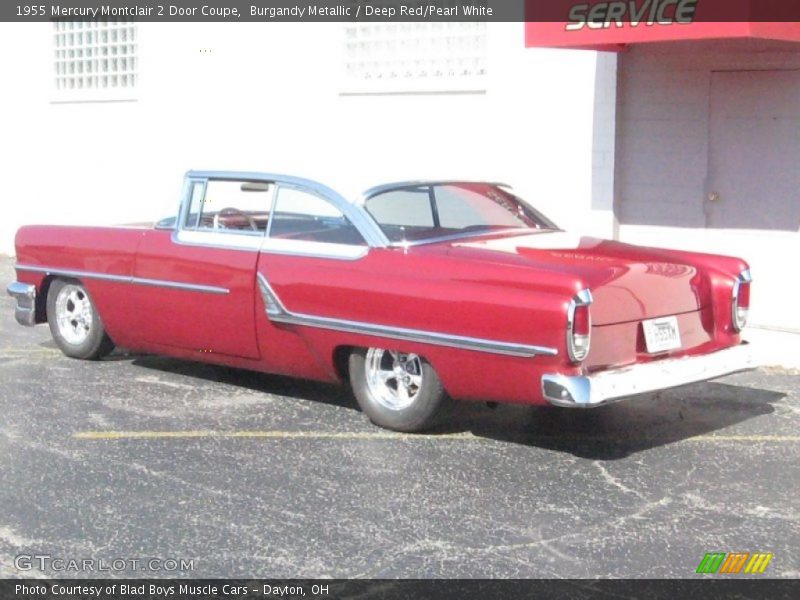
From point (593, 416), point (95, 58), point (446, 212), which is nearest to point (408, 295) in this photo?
point (446, 212)

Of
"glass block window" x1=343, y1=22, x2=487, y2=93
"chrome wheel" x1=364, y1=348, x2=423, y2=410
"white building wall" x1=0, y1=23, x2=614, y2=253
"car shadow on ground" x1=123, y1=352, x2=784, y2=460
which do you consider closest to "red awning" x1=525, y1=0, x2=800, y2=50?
"white building wall" x1=0, y1=23, x2=614, y2=253

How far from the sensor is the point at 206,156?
48.0ft

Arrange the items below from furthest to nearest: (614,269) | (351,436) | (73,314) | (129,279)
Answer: (73,314)
(129,279)
(351,436)
(614,269)

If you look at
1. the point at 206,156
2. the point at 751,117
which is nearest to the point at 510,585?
the point at 751,117

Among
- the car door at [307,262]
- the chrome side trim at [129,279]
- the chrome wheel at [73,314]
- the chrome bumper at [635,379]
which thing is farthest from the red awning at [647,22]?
the chrome wheel at [73,314]

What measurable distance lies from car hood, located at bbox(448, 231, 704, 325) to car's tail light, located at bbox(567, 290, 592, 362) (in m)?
0.11

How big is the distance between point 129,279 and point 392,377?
2.24m

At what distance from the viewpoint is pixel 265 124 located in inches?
551

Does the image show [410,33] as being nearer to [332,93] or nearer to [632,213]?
[332,93]

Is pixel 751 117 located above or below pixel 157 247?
above

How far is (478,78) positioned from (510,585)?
26.8 ft

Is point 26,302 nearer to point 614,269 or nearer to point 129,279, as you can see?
point 129,279

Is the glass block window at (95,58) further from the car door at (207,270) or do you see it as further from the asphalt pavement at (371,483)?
the asphalt pavement at (371,483)

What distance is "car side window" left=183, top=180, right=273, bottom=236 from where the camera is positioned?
7.93 meters
